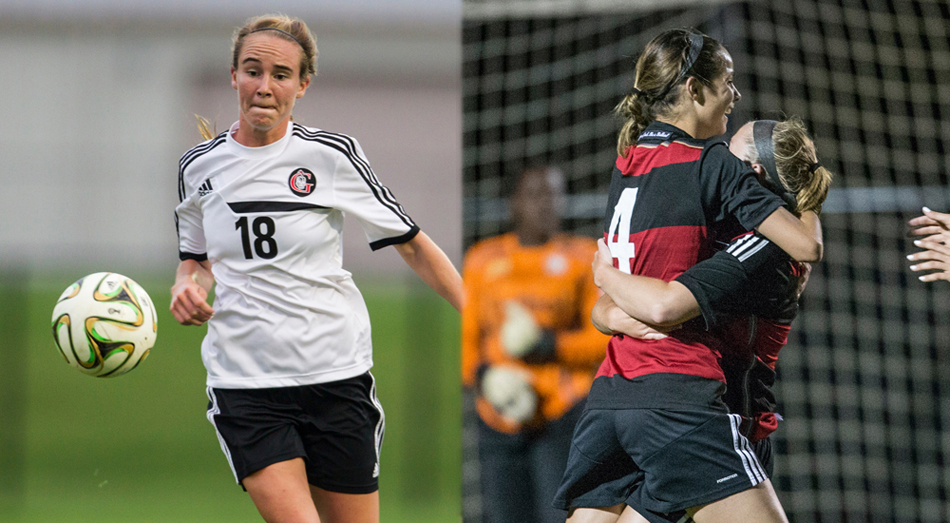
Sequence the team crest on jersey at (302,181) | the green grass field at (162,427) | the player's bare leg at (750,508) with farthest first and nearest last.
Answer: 1. the green grass field at (162,427)
2. the team crest on jersey at (302,181)
3. the player's bare leg at (750,508)

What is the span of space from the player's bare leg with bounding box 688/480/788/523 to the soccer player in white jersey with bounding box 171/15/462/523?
3.73ft

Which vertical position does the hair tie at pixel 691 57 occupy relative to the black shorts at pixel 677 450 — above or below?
above

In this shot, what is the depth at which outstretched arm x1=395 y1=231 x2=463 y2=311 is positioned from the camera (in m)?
3.01

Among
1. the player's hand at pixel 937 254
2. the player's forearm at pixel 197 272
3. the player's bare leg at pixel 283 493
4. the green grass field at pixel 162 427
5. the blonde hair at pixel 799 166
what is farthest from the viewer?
the green grass field at pixel 162 427

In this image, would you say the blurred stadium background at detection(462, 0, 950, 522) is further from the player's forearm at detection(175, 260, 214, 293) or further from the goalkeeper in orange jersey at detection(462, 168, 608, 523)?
the player's forearm at detection(175, 260, 214, 293)

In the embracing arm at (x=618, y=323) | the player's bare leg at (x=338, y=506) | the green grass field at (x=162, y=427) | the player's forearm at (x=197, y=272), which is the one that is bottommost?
the green grass field at (x=162, y=427)

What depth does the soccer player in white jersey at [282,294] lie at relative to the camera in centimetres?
277

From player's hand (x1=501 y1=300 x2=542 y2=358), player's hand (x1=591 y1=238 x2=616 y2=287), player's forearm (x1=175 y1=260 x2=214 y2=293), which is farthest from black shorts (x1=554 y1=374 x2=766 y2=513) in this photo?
player's hand (x1=501 y1=300 x2=542 y2=358)

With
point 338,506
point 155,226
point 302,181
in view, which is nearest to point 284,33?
point 302,181

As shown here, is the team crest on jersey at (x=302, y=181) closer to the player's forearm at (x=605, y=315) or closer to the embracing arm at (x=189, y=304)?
the embracing arm at (x=189, y=304)

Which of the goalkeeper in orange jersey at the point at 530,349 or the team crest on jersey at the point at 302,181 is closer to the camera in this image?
the team crest on jersey at the point at 302,181

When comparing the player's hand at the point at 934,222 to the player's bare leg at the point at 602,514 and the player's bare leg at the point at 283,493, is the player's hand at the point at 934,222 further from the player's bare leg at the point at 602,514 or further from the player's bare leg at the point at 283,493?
the player's bare leg at the point at 283,493

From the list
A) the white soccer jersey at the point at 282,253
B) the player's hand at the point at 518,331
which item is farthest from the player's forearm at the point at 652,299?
the player's hand at the point at 518,331

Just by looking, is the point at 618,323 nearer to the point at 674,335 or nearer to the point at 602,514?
the point at 674,335
